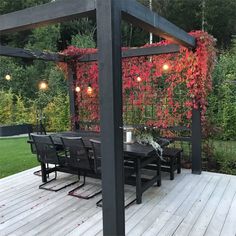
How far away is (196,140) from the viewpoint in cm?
474

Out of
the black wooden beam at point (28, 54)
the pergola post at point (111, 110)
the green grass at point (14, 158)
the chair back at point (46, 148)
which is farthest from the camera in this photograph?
the green grass at point (14, 158)

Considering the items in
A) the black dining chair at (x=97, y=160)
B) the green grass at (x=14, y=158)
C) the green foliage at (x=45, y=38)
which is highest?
the green foliage at (x=45, y=38)

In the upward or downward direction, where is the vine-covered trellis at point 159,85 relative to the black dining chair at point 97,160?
upward

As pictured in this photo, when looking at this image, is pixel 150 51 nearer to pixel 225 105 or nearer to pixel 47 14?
pixel 47 14

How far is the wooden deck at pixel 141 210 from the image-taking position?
2836mm

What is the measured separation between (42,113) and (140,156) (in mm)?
6704

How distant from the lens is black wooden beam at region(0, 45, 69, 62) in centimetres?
424

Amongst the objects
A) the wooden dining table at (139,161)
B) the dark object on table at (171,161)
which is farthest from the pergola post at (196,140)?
the wooden dining table at (139,161)

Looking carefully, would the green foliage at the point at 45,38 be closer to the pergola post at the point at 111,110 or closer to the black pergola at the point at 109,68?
the black pergola at the point at 109,68

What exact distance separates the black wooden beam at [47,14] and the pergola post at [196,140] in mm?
3082

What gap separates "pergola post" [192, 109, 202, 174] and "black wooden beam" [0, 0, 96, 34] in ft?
10.1

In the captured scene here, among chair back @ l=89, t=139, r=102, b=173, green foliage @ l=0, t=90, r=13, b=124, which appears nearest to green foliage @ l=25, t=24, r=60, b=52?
green foliage @ l=0, t=90, r=13, b=124

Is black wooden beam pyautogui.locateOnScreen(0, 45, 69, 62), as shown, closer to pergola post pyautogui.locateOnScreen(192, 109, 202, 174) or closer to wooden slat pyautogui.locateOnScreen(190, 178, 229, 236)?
pergola post pyautogui.locateOnScreen(192, 109, 202, 174)

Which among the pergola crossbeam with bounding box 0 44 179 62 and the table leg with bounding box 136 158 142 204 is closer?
the table leg with bounding box 136 158 142 204
